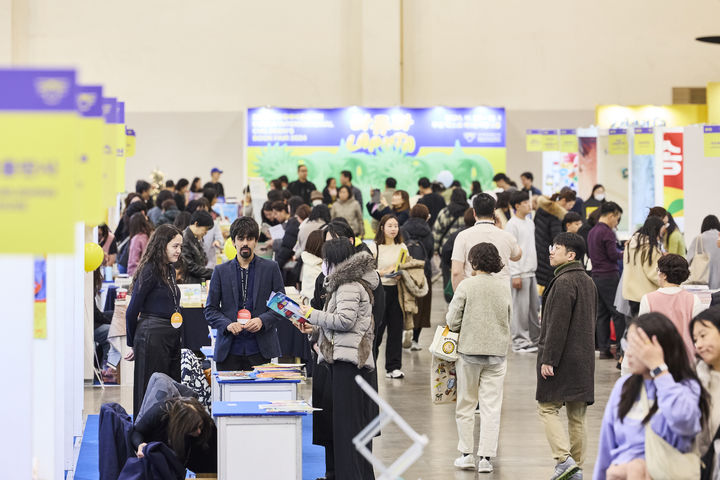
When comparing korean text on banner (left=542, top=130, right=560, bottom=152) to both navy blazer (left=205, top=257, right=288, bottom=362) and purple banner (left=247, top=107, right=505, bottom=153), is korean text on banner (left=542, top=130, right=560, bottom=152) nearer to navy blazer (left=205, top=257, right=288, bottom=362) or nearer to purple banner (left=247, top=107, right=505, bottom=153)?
purple banner (left=247, top=107, right=505, bottom=153)

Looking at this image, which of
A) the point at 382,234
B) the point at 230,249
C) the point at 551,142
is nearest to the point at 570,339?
the point at 382,234

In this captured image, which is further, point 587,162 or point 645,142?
point 587,162

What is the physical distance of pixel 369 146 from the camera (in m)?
20.0

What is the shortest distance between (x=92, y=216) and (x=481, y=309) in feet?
9.21

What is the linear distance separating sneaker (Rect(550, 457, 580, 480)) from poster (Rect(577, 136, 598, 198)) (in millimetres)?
10867

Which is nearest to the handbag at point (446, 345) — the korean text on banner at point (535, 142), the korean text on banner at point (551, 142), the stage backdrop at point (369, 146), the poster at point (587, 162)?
the poster at point (587, 162)

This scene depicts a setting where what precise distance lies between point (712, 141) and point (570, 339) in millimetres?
5122

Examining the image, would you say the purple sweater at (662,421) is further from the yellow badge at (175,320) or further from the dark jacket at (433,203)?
the dark jacket at (433,203)

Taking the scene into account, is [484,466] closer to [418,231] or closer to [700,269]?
[700,269]

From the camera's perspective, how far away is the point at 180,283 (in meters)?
9.16

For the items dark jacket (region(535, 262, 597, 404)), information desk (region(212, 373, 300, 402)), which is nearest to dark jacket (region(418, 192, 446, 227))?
dark jacket (region(535, 262, 597, 404))

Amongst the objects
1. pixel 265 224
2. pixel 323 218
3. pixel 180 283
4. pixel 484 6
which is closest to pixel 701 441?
pixel 180 283

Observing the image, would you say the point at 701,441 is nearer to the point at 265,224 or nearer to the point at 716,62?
the point at 265,224

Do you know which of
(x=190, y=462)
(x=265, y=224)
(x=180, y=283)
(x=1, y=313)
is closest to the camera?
(x=1, y=313)
